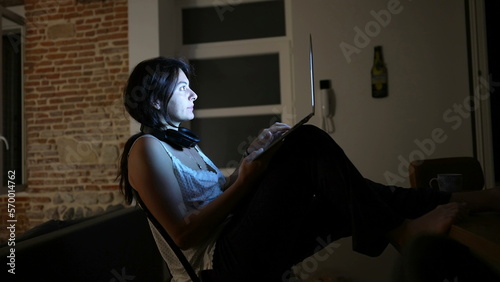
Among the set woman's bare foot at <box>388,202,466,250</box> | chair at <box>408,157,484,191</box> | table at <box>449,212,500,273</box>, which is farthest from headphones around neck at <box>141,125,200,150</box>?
chair at <box>408,157,484,191</box>

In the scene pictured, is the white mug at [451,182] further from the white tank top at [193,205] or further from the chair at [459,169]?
the white tank top at [193,205]

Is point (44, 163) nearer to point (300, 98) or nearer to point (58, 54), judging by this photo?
point (58, 54)

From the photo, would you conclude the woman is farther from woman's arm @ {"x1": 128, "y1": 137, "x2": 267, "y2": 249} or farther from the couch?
the couch

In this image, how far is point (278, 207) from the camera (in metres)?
0.97

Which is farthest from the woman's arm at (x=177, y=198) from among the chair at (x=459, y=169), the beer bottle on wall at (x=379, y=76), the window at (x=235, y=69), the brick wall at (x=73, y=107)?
the brick wall at (x=73, y=107)

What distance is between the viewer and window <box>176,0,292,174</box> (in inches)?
121

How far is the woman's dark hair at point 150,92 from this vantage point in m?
1.33

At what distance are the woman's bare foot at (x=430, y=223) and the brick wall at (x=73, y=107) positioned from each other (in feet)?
8.40

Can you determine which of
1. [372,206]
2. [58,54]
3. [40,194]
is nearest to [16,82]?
[58,54]

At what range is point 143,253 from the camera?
192 cm

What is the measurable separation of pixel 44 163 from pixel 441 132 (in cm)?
329

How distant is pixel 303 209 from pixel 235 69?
2.27m

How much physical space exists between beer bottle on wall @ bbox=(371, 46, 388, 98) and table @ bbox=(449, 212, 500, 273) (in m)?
1.73

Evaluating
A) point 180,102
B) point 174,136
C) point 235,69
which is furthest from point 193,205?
point 235,69
